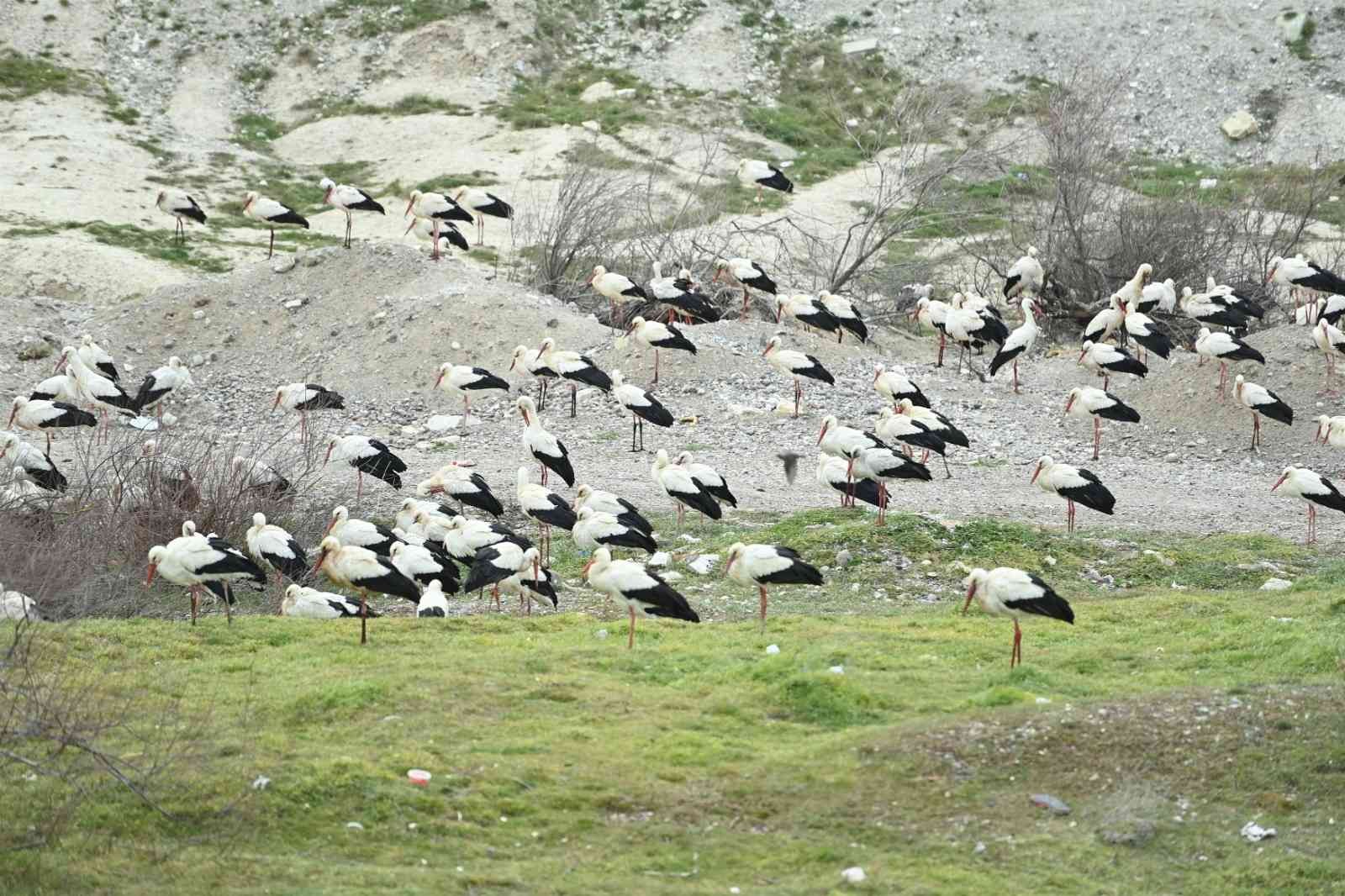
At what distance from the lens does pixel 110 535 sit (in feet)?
49.8

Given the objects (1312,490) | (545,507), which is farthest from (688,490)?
(1312,490)

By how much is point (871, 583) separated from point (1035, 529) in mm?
2268

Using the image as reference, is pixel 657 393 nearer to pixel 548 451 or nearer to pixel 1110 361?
pixel 548 451

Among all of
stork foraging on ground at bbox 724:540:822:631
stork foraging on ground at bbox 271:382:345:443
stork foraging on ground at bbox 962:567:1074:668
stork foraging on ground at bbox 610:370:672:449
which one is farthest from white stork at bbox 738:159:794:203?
stork foraging on ground at bbox 962:567:1074:668

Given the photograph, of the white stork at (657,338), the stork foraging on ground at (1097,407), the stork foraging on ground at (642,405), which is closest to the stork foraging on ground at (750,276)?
the white stork at (657,338)

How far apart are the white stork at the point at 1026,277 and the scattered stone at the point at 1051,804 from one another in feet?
58.6

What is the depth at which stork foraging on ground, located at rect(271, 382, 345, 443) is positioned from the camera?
854 inches

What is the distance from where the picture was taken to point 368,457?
18266 millimetres

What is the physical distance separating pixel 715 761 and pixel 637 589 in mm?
2454

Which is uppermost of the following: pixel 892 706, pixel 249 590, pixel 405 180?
pixel 892 706

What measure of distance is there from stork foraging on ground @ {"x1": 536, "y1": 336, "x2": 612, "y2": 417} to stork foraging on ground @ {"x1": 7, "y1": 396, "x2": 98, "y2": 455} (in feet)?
17.8

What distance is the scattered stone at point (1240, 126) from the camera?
44.6 metres

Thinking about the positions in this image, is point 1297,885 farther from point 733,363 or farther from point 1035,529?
point 733,363

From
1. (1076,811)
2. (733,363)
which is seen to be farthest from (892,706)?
(733,363)
